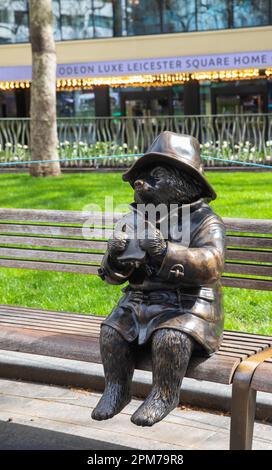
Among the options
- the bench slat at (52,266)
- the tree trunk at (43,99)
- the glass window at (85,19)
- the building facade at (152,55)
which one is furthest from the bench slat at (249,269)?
the glass window at (85,19)

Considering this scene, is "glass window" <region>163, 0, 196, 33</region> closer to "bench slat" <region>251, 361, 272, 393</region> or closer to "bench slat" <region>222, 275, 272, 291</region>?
"bench slat" <region>222, 275, 272, 291</region>

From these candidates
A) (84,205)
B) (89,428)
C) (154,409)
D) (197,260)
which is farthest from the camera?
(84,205)

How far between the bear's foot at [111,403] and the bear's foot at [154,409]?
16 centimetres

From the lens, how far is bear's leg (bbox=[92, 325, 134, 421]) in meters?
3.27

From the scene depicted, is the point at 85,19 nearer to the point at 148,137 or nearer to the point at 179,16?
the point at 179,16

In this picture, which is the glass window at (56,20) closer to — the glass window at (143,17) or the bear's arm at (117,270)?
the glass window at (143,17)

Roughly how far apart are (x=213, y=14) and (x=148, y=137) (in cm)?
607

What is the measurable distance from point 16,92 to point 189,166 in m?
21.8

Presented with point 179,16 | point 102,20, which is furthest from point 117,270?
point 102,20

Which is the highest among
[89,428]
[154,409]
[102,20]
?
[102,20]

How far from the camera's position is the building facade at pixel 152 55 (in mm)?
19828

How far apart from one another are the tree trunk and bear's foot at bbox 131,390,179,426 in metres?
9.56

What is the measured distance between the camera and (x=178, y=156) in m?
3.39

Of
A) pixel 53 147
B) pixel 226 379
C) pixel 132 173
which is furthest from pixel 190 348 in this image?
pixel 53 147
